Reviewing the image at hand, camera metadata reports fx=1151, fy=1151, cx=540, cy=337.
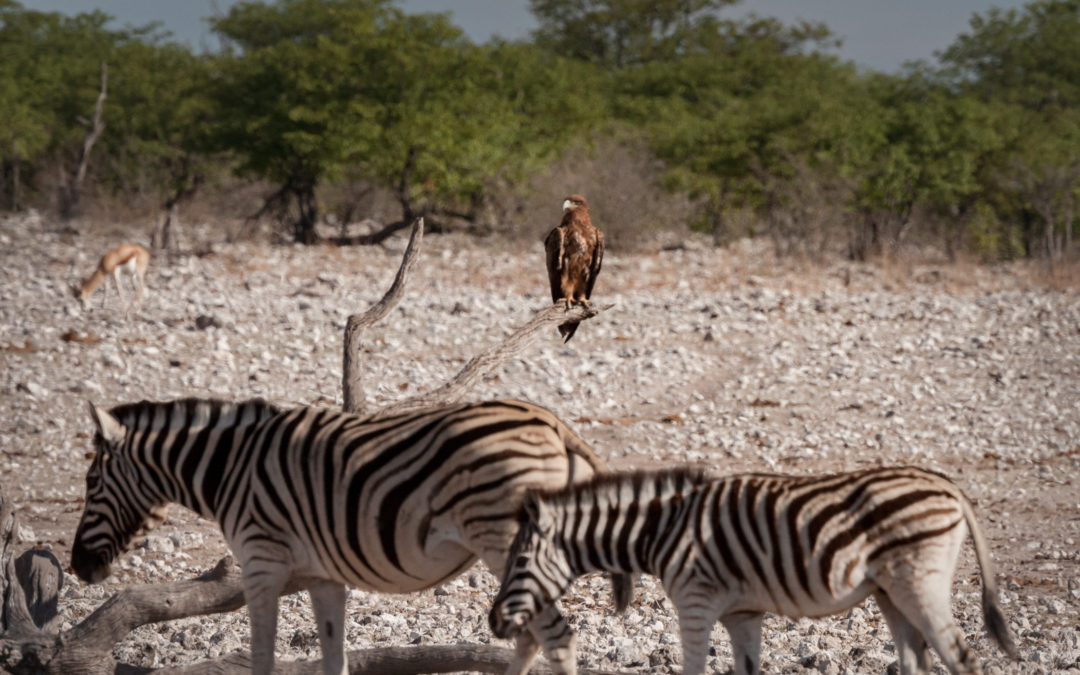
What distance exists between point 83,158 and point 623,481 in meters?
29.6

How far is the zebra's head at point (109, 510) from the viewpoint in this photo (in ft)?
15.8

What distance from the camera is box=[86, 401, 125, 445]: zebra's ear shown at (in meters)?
4.70

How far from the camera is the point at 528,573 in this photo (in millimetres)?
4203

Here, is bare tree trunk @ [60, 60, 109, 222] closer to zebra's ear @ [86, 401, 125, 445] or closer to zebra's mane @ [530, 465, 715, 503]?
zebra's ear @ [86, 401, 125, 445]

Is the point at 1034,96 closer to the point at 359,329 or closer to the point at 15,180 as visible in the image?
the point at 15,180

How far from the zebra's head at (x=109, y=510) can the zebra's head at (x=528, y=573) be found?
5.57 ft

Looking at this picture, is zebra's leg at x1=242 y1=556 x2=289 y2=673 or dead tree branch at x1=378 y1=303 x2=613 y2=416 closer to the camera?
zebra's leg at x1=242 y1=556 x2=289 y2=673

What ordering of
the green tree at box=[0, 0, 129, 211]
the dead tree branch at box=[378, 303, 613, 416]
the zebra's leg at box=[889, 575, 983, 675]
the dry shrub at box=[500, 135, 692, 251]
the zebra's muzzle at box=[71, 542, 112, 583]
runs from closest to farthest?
the zebra's leg at box=[889, 575, 983, 675] < the zebra's muzzle at box=[71, 542, 112, 583] < the dead tree branch at box=[378, 303, 613, 416] < the dry shrub at box=[500, 135, 692, 251] < the green tree at box=[0, 0, 129, 211]

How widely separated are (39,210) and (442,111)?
17.7m

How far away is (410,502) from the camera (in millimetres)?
4238

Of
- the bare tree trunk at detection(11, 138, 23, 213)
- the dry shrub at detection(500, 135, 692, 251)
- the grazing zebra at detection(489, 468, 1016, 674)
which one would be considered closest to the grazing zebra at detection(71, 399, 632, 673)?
the grazing zebra at detection(489, 468, 1016, 674)

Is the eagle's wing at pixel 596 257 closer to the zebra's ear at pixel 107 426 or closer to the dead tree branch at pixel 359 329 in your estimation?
the dead tree branch at pixel 359 329

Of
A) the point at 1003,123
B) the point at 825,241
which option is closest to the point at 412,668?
the point at 825,241

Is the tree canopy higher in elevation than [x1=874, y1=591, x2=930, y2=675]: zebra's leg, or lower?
higher
